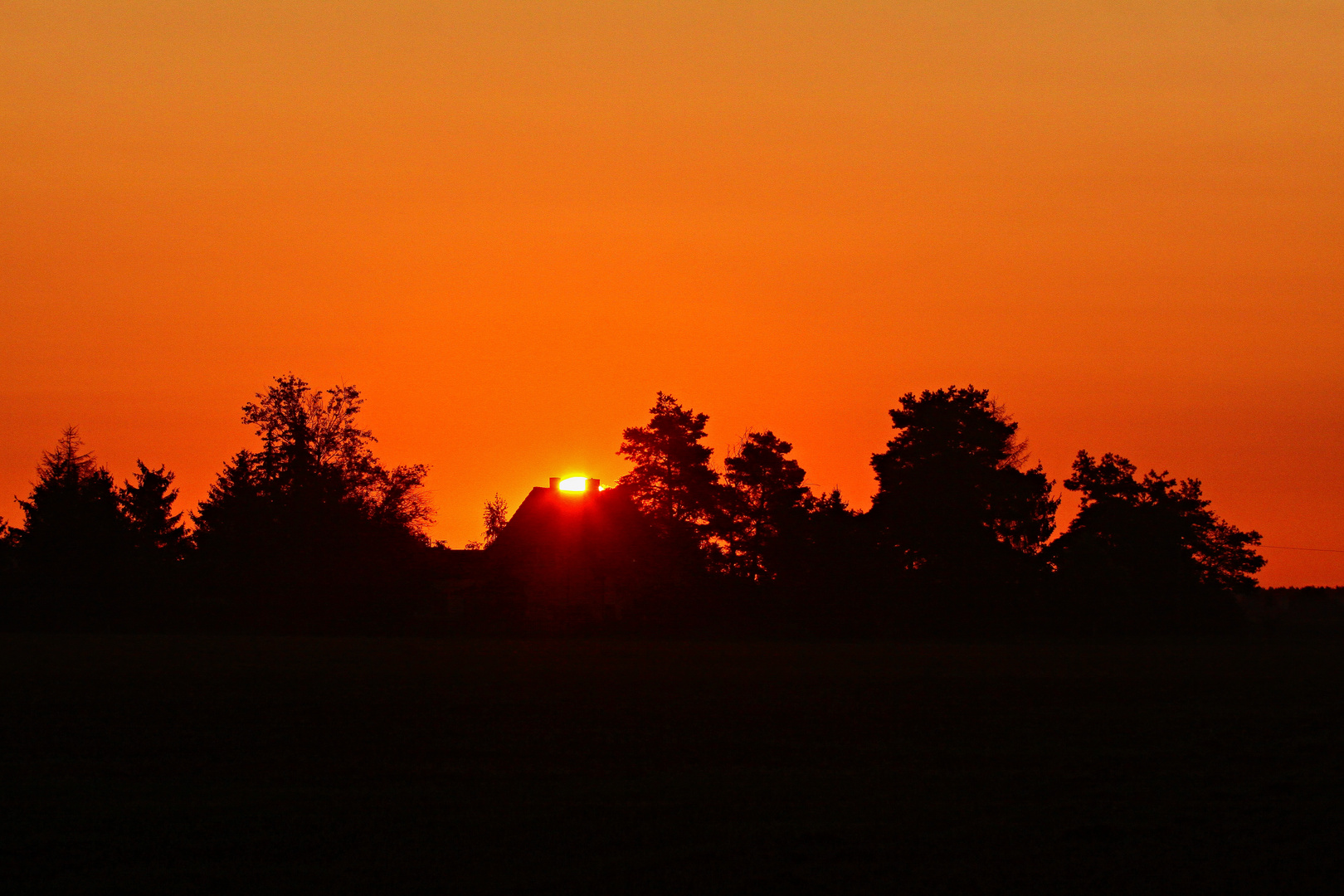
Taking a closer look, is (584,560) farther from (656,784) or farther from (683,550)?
(656,784)

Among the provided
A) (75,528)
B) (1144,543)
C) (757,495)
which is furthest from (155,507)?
(1144,543)

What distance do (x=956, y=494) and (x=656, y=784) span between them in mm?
60602

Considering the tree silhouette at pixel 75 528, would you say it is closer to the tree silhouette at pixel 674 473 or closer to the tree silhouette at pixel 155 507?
the tree silhouette at pixel 155 507

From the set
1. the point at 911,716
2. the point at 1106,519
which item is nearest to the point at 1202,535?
the point at 1106,519

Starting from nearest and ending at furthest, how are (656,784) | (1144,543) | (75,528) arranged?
1. (656,784)
2. (75,528)
3. (1144,543)

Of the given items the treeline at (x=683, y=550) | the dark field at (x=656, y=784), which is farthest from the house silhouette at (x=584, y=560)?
the dark field at (x=656, y=784)

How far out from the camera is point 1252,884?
946 centimetres

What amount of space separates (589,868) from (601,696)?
15238mm

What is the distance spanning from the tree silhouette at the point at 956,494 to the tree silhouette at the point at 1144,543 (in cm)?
382

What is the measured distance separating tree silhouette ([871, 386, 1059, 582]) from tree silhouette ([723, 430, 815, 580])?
5.18 meters

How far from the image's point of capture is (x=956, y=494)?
7288 centimetres

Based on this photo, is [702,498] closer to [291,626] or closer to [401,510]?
[401,510]

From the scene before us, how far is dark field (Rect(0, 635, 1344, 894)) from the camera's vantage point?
392 inches

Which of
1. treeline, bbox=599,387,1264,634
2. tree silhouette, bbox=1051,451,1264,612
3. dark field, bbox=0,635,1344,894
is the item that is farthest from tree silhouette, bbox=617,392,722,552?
dark field, bbox=0,635,1344,894
